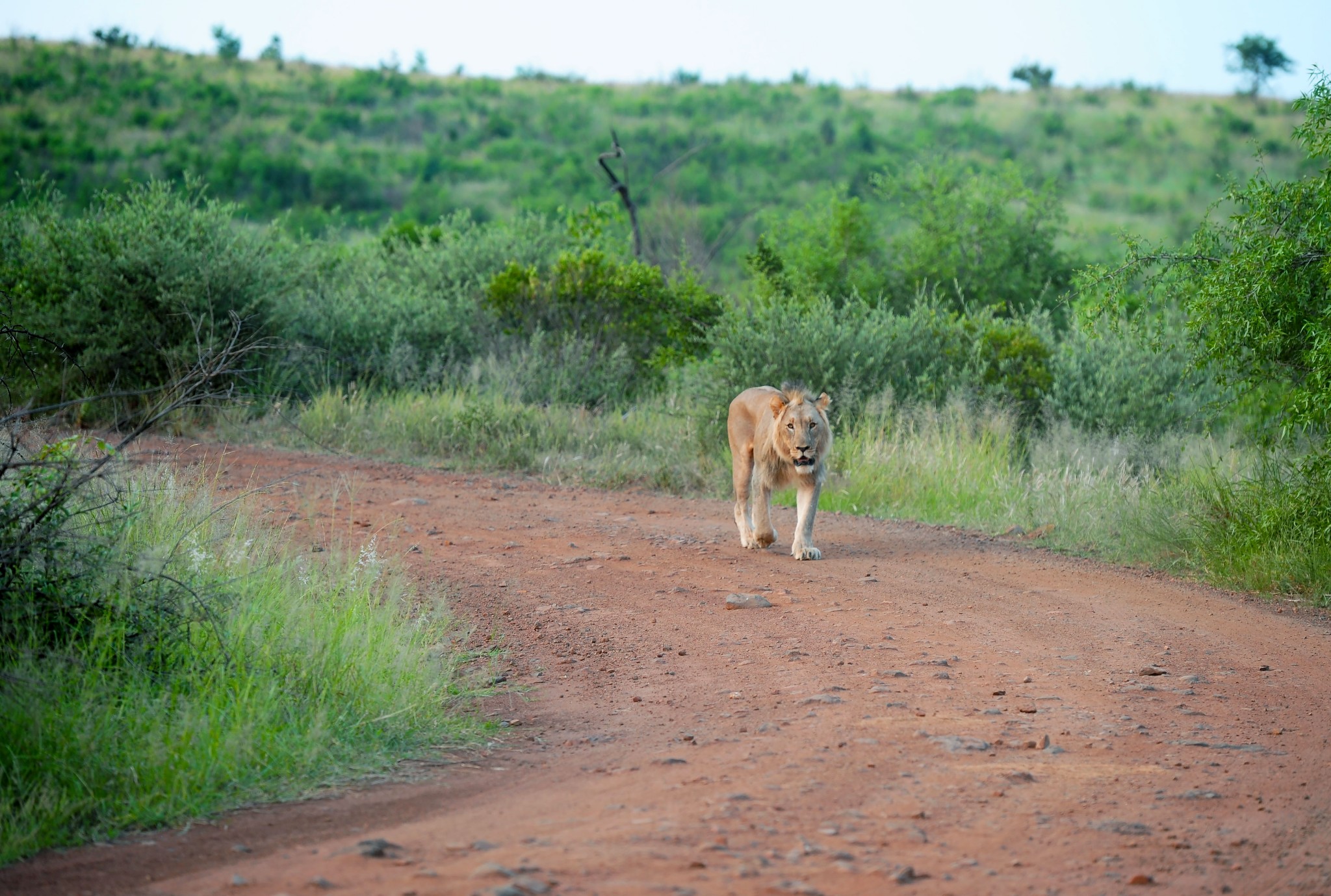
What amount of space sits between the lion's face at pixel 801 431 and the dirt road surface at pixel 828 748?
80 centimetres

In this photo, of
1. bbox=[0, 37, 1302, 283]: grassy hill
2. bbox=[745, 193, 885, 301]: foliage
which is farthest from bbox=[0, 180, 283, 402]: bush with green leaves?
bbox=[0, 37, 1302, 283]: grassy hill

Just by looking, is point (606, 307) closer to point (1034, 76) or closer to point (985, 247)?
point (985, 247)

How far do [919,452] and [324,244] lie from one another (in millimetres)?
12580

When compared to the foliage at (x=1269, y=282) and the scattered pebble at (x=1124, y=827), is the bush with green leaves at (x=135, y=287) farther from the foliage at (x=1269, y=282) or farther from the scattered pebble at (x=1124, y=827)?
the scattered pebble at (x=1124, y=827)

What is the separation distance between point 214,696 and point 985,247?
18644 millimetres

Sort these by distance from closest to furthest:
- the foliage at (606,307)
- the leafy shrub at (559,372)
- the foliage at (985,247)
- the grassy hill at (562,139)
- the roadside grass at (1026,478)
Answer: the roadside grass at (1026,478) → the leafy shrub at (559,372) → the foliage at (606,307) → the foliage at (985,247) → the grassy hill at (562,139)

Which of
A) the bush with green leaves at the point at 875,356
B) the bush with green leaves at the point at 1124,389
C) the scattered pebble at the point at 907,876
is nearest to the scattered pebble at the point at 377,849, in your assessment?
the scattered pebble at the point at 907,876

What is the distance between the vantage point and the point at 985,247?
21531 mm

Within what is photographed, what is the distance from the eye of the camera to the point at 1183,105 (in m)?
63.1

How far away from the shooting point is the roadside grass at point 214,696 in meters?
4.33

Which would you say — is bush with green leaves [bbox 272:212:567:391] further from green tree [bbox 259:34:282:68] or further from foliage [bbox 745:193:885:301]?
green tree [bbox 259:34:282:68]

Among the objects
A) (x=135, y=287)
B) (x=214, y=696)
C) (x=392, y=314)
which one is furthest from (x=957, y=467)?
(x=135, y=287)

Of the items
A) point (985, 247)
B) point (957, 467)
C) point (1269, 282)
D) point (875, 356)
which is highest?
point (985, 247)

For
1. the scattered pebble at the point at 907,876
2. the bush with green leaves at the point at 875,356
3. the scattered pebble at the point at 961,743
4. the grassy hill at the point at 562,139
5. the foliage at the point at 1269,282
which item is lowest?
the scattered pebble at the point at 961,743
